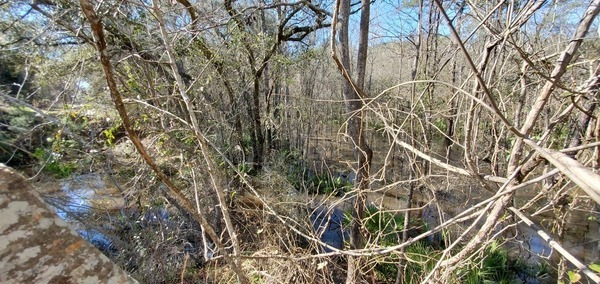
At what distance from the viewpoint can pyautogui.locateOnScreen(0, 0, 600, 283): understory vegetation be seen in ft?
4.22

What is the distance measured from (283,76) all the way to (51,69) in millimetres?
4220

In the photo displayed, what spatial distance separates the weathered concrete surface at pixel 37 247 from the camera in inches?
30.1

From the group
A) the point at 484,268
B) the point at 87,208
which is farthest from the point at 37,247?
the point at 484,268

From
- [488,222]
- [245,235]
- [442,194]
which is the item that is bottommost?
[442,194]

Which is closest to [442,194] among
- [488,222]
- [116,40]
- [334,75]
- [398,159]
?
[398,159]

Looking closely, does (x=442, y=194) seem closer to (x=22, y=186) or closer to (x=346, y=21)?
(x=346, y=21)

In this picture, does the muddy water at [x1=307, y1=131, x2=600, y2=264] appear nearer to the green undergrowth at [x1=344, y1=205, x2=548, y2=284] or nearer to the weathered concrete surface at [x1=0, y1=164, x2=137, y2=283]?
the green undergrowth at [x1=344, y1=205, x2=548, y2=284]

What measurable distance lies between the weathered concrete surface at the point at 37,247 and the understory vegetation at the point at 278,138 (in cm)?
34

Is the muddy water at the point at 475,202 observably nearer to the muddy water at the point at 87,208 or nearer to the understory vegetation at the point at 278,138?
the understory vegetation at the point at 278,138

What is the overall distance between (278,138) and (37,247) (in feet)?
23.8

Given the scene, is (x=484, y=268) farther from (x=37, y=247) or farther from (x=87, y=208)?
(x=87, y=208)

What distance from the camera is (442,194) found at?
23.4ft

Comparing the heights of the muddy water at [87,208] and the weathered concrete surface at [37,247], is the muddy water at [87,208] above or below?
below

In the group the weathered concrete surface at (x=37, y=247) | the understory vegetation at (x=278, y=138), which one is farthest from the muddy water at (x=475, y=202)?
the weathered concrete surface at (x=37, y=247)
